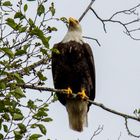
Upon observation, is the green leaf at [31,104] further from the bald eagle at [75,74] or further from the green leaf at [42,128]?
the bald eagle at [75,74]

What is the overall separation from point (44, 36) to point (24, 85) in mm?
604

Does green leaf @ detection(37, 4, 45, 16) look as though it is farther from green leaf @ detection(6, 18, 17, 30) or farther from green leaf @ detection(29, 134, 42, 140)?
green leaf @ detection(29, 134, 42, 140)

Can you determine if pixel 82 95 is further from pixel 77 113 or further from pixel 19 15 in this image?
pixel 19 15

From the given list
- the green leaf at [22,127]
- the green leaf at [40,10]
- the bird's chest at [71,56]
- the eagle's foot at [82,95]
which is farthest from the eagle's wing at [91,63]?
the green leaf at [22,127]

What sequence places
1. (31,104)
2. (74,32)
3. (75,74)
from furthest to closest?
(74,32) < (75,74) < (31,104)

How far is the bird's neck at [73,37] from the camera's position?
809 cm

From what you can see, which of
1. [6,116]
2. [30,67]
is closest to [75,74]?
[30,67]

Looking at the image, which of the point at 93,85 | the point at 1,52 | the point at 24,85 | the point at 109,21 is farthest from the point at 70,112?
the point at 1,52

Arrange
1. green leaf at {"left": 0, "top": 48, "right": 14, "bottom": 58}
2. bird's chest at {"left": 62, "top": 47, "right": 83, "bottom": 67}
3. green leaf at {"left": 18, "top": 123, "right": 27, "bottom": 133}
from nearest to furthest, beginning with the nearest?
green leaf at {"left": 0, "top": 48, "right": 14, "bottom": 58}
green leaf at {"left": 18, "top": 123, "right": 27, "bottom": 133}
bird's chest at {"left": 62, "top": 47, "right": 83, "bottom": 67}

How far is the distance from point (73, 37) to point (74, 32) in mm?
267

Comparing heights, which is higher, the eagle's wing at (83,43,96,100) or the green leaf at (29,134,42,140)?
the eagle's wing at (83,43,96,100)

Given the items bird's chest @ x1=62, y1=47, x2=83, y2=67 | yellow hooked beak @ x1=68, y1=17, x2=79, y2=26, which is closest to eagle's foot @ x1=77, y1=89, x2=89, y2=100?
bird's chest @ x1=62, y1=47, x2=83, y2=67

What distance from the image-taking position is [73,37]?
820cm

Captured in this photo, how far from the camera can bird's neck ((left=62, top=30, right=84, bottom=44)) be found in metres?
8.09
